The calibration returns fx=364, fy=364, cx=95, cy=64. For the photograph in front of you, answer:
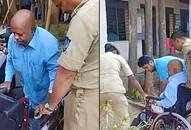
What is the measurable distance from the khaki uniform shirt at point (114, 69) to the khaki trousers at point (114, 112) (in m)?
0.03

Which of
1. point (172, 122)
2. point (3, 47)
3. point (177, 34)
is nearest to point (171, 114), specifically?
point (172, 122)

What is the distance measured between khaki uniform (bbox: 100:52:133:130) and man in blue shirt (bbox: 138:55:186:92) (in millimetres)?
62

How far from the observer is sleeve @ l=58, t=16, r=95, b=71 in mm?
1306

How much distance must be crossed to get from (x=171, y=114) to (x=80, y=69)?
38cm

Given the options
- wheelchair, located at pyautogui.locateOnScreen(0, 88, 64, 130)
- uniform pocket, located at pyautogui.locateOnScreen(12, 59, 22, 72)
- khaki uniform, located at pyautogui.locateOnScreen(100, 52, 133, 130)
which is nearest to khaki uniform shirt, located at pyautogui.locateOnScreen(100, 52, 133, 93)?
khaki uniform, located at pyautogui.locateOnScreen(100, 52, 133, 130)

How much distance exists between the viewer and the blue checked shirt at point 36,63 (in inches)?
65.7

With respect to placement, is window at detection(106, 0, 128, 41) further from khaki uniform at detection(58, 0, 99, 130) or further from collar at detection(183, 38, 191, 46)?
collar at detection(183, 38, 191, 46)

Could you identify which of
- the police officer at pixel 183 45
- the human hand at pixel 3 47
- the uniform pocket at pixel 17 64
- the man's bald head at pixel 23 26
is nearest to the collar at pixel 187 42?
the police officer at pixel 183 45

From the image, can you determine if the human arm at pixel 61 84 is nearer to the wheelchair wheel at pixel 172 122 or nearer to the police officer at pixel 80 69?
the police officer at pixel 80 69

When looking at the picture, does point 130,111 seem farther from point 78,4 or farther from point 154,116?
point 78,4

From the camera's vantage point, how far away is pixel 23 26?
157 cm

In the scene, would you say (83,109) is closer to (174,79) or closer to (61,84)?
(61,84)

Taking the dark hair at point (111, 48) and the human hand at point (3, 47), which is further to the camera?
the human hand at point (3, 47)

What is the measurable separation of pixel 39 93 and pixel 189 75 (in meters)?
0.82
